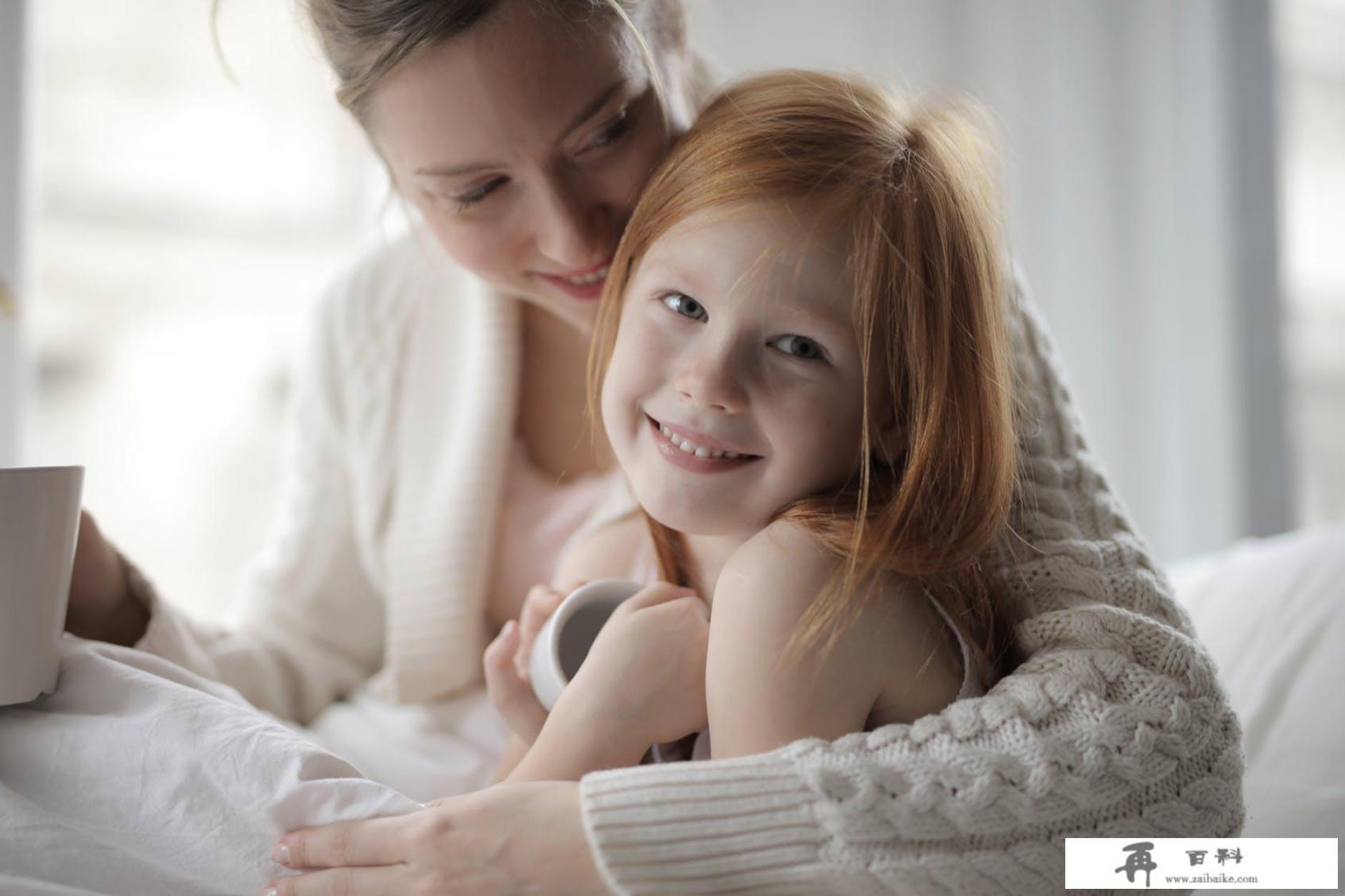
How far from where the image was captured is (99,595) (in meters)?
0.93

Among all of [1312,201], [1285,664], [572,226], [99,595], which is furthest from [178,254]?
[1312,201]

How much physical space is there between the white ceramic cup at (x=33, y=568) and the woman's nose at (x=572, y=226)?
1.30ft

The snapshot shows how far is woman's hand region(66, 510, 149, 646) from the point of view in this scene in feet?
2.98

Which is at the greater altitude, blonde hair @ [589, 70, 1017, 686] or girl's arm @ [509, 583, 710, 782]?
blonde hair @ [589, 70, 1017, 686]

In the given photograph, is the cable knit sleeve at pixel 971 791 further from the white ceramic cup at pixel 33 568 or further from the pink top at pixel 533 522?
the pink top at pixel 533 522

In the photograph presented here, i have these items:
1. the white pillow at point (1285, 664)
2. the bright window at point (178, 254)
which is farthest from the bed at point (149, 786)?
the bright window at point (178, 254)

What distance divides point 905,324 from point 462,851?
1.43ft

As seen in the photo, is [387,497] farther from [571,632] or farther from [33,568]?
[33,568]

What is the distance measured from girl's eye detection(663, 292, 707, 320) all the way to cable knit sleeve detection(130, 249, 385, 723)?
0.69m

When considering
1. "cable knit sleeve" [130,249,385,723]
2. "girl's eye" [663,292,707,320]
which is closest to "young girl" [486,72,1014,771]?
"girl's eye" [663,292,707,320]

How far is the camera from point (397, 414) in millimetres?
1378

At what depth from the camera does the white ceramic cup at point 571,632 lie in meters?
0.88

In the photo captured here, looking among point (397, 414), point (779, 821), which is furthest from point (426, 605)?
point (779, 821)

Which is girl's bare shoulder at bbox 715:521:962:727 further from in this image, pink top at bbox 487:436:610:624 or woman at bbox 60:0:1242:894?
pink top at bbox 487:436:610:624
